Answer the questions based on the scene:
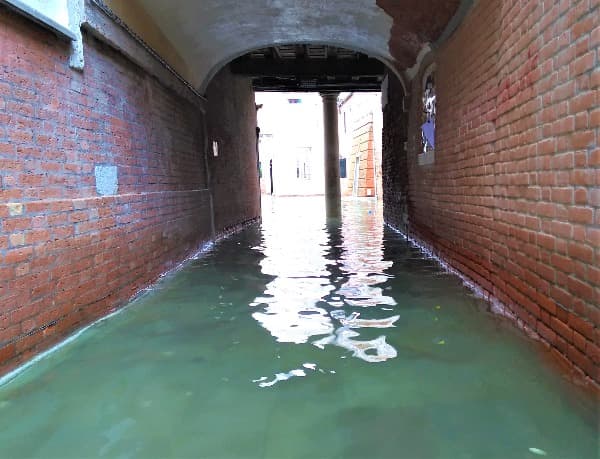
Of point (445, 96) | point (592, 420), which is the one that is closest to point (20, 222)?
point (592, 420)

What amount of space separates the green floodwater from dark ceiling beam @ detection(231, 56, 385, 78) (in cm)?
711

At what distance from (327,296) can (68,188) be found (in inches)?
87.7

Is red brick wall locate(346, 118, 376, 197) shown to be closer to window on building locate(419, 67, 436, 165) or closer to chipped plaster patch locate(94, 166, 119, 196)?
window on building locate(419, 67, 436, 165)

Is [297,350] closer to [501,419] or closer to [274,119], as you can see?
[501,419]

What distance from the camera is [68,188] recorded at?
9.78 feet

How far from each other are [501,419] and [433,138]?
4314 millimetres

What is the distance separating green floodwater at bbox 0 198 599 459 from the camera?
1703 millimetres

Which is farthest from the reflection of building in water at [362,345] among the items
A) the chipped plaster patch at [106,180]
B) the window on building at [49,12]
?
the window on building at [49,12]

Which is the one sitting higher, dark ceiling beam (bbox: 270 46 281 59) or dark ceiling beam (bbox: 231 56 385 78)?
dark ceiling beam (bbox: 270 46 281 59)

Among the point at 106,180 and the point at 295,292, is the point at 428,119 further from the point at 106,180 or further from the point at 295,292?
the point at 106,180

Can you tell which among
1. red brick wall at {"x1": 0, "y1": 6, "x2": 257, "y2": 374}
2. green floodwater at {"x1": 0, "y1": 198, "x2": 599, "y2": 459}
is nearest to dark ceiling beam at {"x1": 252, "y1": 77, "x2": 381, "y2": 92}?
red brick wall at {"x1": 0, "y1": 6, "x2": 257, "y2": 374}

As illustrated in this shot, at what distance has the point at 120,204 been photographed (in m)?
3.75

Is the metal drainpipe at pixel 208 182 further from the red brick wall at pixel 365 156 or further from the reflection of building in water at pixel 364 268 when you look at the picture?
the red brick wall at pixel 365 156

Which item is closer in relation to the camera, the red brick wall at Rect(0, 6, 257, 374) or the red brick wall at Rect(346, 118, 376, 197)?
the red brick wall at Rect(0, 6, 257, 374)
